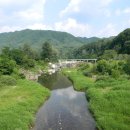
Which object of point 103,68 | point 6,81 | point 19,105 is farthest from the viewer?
point 103,68

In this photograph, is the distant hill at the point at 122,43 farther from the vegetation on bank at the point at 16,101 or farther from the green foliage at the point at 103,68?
the vegetation on bank at the point at 16,101

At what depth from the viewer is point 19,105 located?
37750mm

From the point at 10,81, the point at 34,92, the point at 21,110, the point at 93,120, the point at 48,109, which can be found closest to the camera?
the point at 93,120

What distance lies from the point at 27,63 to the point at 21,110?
184 feet

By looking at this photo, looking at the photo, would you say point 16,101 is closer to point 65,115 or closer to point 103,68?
point 65,115

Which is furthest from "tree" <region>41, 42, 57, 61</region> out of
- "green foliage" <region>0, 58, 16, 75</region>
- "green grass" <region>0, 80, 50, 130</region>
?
"green grass" <region>0, 80, 50, 130</region>

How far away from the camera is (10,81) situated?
Result: 189 ft

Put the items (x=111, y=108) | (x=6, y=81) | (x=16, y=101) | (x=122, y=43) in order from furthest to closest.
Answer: (x=122, y=43), (x=6, y=81), (x=16, y=101), (x=111, y=108)

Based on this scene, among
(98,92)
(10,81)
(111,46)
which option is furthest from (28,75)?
(111,46)

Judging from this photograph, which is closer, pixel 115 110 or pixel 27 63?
pixel 115 110

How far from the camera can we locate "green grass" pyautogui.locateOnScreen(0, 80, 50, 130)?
30.0m

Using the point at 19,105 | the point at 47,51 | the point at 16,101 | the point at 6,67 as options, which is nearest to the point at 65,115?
the point at 19,105

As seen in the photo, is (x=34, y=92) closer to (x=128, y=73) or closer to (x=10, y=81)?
(x=10, y=81)

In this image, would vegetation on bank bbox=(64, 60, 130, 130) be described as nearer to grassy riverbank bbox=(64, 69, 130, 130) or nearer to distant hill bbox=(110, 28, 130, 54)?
grassy riverbank bbox=(64, 69, 130, 130)
